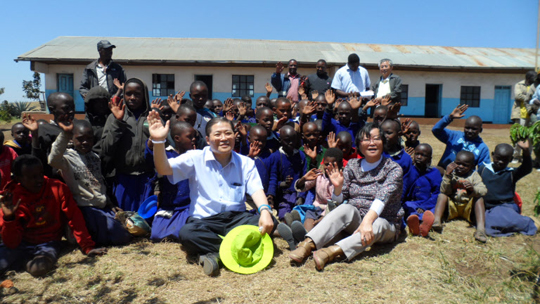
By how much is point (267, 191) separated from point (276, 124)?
47.7 inches

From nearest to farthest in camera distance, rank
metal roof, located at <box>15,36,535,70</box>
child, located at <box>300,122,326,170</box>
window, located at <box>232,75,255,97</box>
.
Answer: child, located at <box>300,122,326,170</box> → metal roof, located at <box>15,36,535,70</box> → window, located at <box>232,75,255,97</box>

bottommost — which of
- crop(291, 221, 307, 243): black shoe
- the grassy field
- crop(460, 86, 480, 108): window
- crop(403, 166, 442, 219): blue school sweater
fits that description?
the grassy field

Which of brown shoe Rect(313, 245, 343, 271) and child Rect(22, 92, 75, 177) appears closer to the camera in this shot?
brown shoe Rect(313, 245, 343, 271)

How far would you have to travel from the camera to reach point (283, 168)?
5.16 metres

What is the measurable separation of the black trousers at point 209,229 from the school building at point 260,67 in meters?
13.0

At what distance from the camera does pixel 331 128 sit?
5836mm

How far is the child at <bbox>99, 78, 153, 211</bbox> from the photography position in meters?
4.24

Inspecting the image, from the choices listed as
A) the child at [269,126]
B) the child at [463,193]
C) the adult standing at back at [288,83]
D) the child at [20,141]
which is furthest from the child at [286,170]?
the adult standing at back at [288,83]

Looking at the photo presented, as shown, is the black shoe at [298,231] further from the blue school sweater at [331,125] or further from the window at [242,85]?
the window at [242,85]

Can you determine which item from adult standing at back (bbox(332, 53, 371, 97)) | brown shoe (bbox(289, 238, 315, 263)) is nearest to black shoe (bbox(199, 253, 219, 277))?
brown shoe (bbox(289, 238, 315, 263))

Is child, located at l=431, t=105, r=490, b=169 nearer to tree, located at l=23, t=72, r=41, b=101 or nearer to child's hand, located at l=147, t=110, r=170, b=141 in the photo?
child's hand, located at l=147, t=110, r=170, b=141

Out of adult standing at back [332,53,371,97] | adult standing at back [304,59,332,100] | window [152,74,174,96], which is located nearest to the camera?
adult standing at back [332,53,371,97]

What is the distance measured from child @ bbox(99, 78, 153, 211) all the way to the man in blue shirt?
1030 mm

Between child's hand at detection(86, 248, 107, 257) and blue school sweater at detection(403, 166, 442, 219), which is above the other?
blue school sweater at detection(403, 166, 442, 219)
